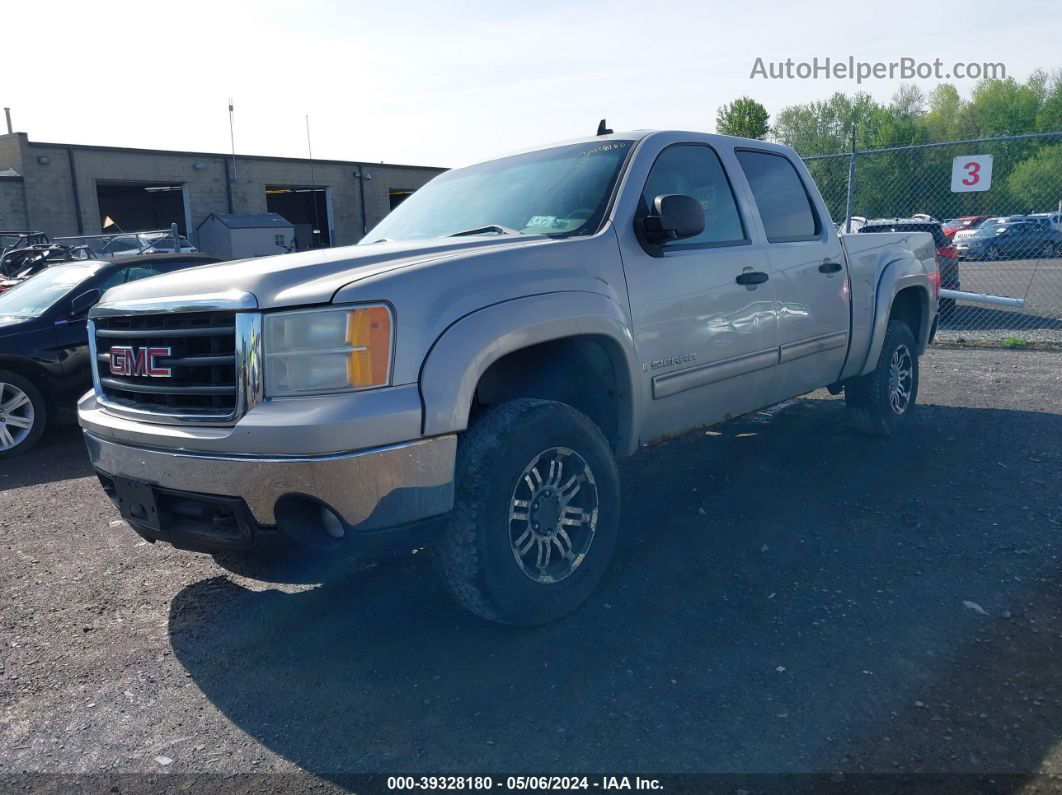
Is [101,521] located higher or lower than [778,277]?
lower

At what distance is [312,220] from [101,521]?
4176cm

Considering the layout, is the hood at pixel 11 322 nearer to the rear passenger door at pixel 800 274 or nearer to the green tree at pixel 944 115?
the rear passenger door at pixel 800 274

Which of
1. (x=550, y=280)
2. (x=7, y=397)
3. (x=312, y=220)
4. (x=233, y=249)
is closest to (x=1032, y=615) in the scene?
(x=550, y=280)

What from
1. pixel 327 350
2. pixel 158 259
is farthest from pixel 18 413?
pixel 327 350

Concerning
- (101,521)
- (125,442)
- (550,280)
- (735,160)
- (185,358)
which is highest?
(735,160)

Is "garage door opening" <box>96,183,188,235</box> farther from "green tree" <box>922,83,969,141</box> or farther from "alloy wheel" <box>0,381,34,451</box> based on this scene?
"green tree" <box>922,83,969,141</box>

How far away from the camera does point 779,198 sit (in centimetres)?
526

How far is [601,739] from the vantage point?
2779 millimetres

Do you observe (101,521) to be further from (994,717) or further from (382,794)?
(994,717)

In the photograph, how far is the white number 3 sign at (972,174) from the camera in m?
11.6

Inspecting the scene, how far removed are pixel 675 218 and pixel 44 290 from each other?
241 inches

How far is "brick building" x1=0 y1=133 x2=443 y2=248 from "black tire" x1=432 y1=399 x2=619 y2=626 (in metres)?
24.1

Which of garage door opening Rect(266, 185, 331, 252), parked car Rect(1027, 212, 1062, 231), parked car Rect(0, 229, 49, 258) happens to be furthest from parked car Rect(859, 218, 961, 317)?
garage door opening Rect(266, 185, 331, 252)

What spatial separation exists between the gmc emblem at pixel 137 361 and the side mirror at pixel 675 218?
2.10m
